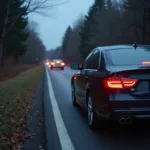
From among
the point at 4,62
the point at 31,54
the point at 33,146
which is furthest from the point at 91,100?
the point at 31,54

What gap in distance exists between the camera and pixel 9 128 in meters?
8.16

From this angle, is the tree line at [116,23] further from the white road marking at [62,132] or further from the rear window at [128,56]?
the rear window at [128,56]

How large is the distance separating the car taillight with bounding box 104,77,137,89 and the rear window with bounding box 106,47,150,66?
643 millimetres

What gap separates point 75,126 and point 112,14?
62133 millimetres

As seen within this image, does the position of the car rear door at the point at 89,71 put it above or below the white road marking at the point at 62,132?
above

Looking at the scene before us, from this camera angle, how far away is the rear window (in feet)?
26.1

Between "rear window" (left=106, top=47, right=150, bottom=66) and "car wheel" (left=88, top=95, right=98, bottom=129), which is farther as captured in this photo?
"car wheel" (left=88, top=95, right=98, bottom=129)

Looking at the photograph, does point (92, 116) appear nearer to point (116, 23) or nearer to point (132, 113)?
point (132, 113)

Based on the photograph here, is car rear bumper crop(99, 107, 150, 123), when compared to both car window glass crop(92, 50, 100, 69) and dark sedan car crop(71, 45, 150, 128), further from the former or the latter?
car window glass crop(92, 50, 100, 69)

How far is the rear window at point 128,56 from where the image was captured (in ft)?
26.1

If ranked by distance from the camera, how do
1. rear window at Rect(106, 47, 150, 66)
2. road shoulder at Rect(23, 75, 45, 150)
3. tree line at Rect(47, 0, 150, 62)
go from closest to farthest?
road shoulder at Rect(23, 75, 45, 150) < rear window at Rect(106, 47, 150, 66) < tree line at Rect(47, 0, 150, 62)

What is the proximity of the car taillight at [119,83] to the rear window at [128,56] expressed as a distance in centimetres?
64

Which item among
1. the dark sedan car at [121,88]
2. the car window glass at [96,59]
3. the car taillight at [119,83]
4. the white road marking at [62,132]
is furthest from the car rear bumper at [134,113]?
the car window glass at [96,59]

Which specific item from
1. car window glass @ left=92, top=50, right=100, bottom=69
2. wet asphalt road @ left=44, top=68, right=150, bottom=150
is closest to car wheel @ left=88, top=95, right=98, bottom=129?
wet asphalt road @ left=44, top=68, right=150, bottom=150
